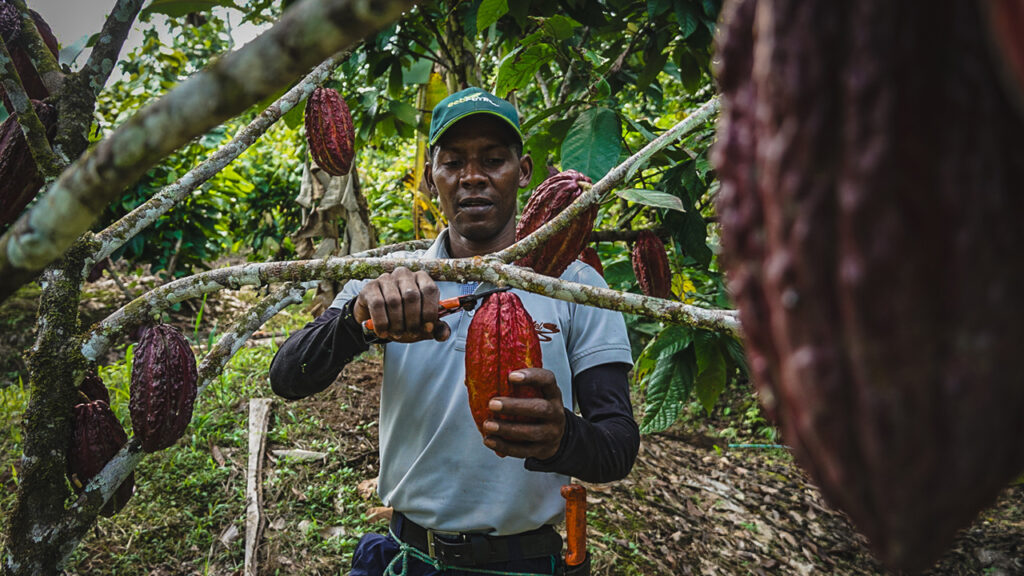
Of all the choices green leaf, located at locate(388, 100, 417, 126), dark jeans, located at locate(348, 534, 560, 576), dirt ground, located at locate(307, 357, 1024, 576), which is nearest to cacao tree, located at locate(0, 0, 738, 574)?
dark jeans, located at locate(348, 534, 560, 576)

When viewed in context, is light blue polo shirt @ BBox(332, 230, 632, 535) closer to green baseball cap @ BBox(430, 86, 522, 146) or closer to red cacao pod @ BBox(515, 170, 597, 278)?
red cacao pod @ BBox(515, 170, 597, 278)

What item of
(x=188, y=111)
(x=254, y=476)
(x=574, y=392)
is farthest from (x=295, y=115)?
(x=188, y=111)

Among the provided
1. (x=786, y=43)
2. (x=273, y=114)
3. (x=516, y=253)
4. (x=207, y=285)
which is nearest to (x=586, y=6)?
(x=273, y=114)

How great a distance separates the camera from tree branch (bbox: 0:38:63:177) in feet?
3.51

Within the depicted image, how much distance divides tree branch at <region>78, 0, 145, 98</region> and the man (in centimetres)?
74

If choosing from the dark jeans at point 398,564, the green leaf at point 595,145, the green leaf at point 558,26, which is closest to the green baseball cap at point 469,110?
the green leaf at point 595,145

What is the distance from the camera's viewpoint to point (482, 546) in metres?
1.60

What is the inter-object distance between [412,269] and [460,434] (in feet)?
2.63

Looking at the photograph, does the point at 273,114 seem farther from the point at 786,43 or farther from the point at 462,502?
the point at 786,43

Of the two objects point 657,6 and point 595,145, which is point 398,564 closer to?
point 595,145

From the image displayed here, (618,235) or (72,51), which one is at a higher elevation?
(72,51)

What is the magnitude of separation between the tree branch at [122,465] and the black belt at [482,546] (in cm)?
74

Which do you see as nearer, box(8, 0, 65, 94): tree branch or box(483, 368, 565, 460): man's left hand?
box(483, 368, 565, 460): man's left hand

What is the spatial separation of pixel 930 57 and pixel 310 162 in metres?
3.60
